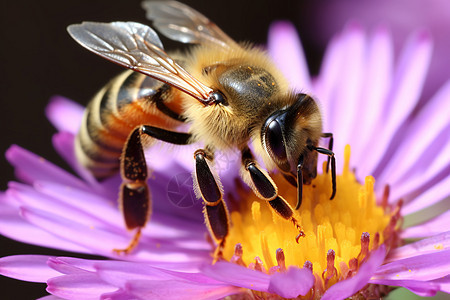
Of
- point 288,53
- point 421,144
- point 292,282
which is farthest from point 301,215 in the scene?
point 288,53

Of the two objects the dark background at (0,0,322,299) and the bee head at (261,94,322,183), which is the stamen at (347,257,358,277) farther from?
the dark background at (0,0,322,299)

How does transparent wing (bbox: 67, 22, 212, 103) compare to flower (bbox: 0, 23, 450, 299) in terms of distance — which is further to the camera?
transparent wing (bbox: 67, 22, 212, 103)

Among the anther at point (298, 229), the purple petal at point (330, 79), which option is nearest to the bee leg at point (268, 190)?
the anther at point (298, 229)

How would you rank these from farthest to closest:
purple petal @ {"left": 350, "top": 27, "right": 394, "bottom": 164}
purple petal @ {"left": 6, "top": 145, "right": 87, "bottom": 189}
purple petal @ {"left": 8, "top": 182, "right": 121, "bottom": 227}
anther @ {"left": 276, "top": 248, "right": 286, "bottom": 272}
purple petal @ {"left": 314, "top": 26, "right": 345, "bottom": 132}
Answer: purple petal @ {"left": 314, "top": 26, "right": 345, "bottom": 132}, purple petal @ {"left": 350, "top": 27, "right": 394, "bottom": 164}, purple petal @ {"left": 6, "top": 145, "right": 87, "bottom": 189}, purple petal @ {"left": 8, "top": 182, "right": 121, "bottom": 227}, anther @ {"left": 276, "top": 248, "right": 286, "bottom": 272}

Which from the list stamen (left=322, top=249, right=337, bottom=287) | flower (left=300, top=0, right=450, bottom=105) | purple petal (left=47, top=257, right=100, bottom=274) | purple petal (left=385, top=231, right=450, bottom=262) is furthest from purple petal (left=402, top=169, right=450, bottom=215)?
flower (left=300, top=0, right=450, bottom=105)

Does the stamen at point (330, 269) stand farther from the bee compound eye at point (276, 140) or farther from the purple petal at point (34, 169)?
the purple petal at point (34, 169)

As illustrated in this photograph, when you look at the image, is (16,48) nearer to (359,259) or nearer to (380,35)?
(380,35)

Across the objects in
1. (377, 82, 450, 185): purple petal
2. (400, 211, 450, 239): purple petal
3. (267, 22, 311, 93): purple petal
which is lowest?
(400, 211, 450, 239): purple petal

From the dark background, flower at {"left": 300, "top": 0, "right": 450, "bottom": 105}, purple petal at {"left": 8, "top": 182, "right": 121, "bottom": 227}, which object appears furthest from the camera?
flower at {"left": 300, "top": 0, "right": 450, "bottom": 105}

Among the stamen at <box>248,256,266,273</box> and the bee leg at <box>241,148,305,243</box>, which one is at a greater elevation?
the bee leg at <box>241,148,305,243</box>
